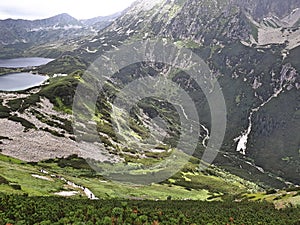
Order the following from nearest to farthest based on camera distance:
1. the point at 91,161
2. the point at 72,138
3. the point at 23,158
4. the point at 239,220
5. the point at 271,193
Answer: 1. the point at 239,220
2. the point at 271,193
3. the point at 23,158
4. the point at 91,161
5. the point at 72,138

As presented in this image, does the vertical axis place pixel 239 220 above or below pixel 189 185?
above

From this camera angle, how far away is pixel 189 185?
174000 millimetres

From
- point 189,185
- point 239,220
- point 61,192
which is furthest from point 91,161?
point 239,220

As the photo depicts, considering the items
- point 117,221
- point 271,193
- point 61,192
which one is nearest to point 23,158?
point 61,192

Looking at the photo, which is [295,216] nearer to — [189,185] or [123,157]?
[189,185]

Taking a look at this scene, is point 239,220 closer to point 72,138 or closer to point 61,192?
point 61,192

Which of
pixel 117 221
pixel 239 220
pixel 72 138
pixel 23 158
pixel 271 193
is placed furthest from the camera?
pixel 72 138

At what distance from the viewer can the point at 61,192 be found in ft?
303

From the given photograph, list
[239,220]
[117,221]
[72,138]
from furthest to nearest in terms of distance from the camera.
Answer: [72,138] < [239,220] < [117,221]

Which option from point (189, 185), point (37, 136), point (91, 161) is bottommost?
point (189, 185)

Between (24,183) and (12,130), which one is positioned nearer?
(24,183)

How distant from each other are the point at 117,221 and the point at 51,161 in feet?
378

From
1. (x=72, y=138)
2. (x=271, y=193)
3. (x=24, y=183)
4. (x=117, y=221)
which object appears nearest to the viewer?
(x=117, y=221)

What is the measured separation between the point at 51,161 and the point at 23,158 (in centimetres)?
1295
